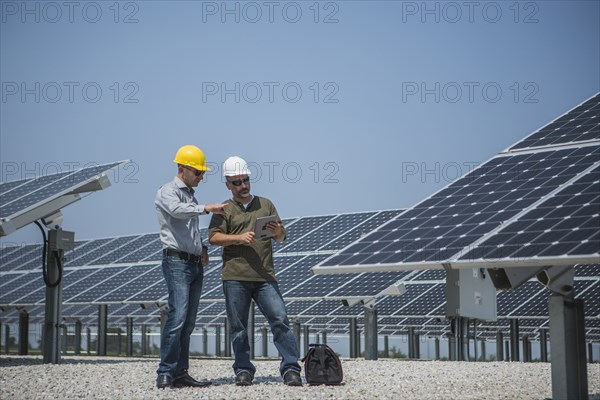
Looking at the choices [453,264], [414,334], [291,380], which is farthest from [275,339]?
[414,334]

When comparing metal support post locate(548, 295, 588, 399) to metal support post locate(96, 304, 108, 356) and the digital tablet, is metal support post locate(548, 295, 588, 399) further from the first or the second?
metal support post locate(96, 304, 108, 356)

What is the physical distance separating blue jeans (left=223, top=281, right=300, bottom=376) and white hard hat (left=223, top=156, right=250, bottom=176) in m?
1.14

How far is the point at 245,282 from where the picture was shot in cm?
901

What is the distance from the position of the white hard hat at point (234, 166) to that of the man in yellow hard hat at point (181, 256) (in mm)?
242

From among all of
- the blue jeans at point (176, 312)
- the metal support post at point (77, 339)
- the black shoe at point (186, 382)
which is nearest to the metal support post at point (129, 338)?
the metal support post at point (77, 339)

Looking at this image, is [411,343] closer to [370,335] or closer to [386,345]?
[386,345]

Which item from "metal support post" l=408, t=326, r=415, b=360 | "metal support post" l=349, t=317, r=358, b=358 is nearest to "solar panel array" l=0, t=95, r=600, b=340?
"metal support post" l=408, t=326, r=415, b=360

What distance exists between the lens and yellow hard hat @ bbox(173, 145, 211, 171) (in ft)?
29.8

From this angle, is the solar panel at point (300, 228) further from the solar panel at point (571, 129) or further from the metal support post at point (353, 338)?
the solar panel at point (571, 129)

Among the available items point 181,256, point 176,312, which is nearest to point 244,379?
point 176,312

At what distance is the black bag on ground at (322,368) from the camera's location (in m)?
8.98

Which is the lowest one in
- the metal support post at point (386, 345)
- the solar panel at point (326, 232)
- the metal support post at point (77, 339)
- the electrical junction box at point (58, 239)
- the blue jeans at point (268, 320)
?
the metal support post at point (386, 345)

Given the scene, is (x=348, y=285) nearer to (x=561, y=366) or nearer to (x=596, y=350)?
(x=561, y=366)

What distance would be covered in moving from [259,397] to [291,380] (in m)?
1.07
